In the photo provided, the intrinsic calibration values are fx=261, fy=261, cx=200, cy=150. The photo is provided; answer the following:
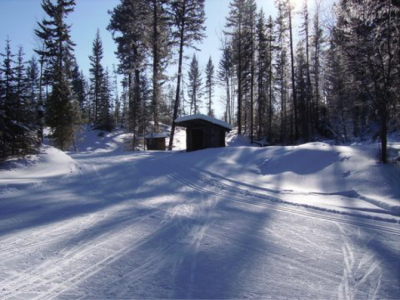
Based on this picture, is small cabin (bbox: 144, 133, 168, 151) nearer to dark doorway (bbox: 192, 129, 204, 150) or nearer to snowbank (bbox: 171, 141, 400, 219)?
dark doorway (bbox: 192, 129, 204, 150)

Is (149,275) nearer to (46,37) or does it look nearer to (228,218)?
(228,218)

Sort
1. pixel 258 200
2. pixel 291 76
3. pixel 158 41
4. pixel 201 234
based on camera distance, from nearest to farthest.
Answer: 1. pixel 201 234
2. pixel 258 200
3. pixel 158 41
4. pixel 291 76

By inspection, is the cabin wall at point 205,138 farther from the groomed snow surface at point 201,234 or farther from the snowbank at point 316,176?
the groomed snow surface at point 201,234

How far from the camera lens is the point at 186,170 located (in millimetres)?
10328

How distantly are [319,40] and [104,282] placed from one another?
108 ft

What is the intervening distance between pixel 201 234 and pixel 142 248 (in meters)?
0.98

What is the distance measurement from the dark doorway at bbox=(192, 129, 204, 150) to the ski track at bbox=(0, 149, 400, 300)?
11.9m

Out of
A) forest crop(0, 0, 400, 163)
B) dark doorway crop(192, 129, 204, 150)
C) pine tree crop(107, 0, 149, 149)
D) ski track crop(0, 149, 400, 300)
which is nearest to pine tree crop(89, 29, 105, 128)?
forest crop(0, 0, 400, 163)

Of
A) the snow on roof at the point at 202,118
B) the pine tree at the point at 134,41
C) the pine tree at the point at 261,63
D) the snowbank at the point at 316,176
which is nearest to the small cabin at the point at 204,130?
the snow on roof at the point at 202,118

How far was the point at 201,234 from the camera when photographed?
13.5ft

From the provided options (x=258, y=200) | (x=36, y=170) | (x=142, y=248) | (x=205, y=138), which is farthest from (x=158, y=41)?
(x=142, y=248)

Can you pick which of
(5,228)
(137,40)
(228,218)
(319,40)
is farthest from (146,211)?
(319,40)

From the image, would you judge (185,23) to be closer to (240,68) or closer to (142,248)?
(240,68)

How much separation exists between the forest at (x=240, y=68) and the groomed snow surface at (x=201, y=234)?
2.40 meters
